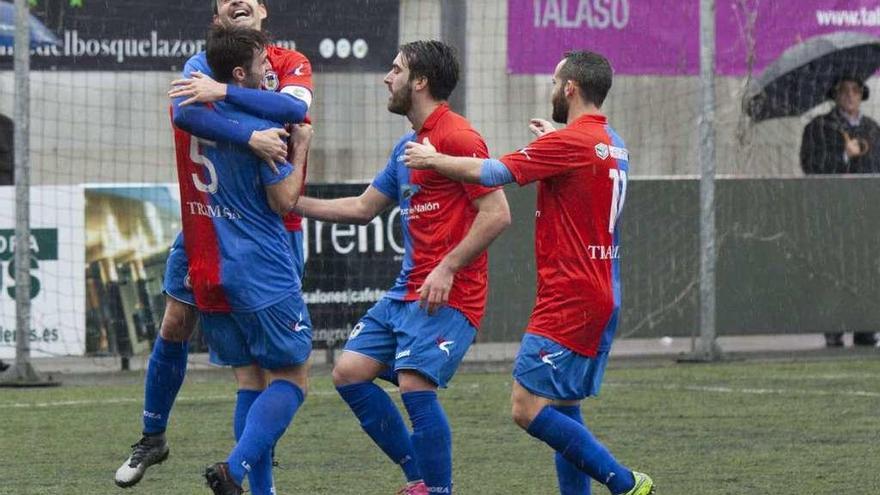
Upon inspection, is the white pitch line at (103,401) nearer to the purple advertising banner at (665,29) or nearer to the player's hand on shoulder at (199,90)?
the purple advertising banner at (665,29)

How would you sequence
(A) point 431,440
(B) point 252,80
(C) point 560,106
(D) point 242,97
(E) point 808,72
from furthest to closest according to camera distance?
(E) point 808,72 → (C) point 560,106 → (A) point 431,440 → (B) point 252,80 → (D) point 242,97

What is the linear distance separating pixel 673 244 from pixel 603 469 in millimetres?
7357

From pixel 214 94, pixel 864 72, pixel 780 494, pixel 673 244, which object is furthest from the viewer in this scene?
pixel 864 72

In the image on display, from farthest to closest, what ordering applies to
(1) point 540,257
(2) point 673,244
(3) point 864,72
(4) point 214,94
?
(3) point 864,72
(2) point 673,244
(1) point 540,257
(4) point 214,94

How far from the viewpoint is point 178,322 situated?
24.8ft

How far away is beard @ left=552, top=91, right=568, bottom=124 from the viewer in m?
7.13

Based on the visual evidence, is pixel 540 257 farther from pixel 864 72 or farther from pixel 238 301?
pixel 864 72

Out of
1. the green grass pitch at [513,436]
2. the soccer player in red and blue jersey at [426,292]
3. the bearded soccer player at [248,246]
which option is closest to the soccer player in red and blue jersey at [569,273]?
the soccer player in red and blue jersey at [426,292]

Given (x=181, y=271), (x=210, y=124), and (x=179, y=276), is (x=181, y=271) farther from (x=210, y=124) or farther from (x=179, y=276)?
(x=210, y=124)

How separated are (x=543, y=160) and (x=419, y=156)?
0.47m

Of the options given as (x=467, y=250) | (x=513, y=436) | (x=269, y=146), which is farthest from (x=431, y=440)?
(x=513, y=436)

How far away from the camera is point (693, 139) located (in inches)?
615

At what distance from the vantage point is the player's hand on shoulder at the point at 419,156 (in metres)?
6.80

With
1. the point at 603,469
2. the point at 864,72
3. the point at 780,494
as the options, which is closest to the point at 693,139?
the point at 864,72
